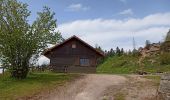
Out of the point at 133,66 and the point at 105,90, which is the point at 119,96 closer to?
the point at 105,90

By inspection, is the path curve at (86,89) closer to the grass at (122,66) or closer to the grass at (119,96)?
the grass at (119,96)

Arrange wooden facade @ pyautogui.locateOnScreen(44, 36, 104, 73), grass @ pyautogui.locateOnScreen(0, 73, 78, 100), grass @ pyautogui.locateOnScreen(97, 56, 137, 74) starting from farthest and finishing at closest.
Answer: grass @ pyautogui.locateOnScreen(97, 56, 137, 74) < wooden facade @ pyautogui.locateOnScreen(44, 36, 104, 73) < grass @ pyautogui.locateOnScreen(0, 73, 78, 100)

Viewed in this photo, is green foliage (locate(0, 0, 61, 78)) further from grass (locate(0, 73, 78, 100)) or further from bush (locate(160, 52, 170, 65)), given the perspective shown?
bush (locate(160, 52, 170, 65))

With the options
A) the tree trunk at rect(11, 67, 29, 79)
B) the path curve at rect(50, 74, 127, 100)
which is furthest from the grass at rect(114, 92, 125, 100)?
the tree trunk at rect(11, 67, 29, 79)

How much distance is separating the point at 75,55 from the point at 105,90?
2828cm

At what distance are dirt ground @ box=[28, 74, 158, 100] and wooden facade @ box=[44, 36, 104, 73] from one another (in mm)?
21612

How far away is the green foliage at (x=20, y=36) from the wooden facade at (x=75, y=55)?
15175 mm

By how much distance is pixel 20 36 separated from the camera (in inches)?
1657

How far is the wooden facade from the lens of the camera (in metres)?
59.5

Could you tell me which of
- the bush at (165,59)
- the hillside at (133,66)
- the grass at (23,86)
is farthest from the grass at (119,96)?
the bush at (165,59)

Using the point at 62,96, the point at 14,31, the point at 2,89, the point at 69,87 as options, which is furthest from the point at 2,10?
the point at 62,96

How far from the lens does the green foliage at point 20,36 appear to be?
138ft

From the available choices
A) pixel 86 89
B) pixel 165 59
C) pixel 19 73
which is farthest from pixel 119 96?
pixel 165 59

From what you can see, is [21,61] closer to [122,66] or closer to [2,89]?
[2,89]
